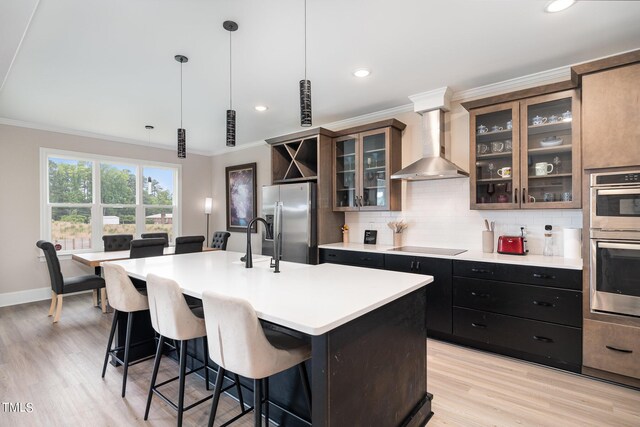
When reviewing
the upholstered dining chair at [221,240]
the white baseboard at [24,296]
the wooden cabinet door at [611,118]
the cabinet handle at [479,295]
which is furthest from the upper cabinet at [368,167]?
the white baseboard at [24,296]

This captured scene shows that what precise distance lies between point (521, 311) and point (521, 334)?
0.20 meters

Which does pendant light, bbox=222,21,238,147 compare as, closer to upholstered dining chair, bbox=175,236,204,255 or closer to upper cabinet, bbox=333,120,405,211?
upper cabinet, bbox=333,120,405,211

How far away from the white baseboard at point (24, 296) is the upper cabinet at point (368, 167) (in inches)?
184

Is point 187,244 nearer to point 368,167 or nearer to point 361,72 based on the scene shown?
point 368,167

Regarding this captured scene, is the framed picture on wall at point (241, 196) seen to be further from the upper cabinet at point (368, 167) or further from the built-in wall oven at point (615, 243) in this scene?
the built-in wall oven at point (615, 243)

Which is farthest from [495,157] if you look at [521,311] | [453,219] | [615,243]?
[521,311]

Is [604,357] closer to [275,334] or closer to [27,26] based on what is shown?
[275,334]

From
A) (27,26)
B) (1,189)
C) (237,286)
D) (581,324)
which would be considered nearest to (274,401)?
(237,286)

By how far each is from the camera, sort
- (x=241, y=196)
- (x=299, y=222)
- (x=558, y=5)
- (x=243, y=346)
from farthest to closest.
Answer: (x=241, y=196) < (x=299, y=222) < (x=558, y=5) < (x=243, y=346)

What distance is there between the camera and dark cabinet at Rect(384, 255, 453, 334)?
3211 mm

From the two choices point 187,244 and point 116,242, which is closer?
point 187,244

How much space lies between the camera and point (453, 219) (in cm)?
373

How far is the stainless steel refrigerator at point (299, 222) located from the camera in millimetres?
4266

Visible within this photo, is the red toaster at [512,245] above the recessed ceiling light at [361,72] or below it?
below
